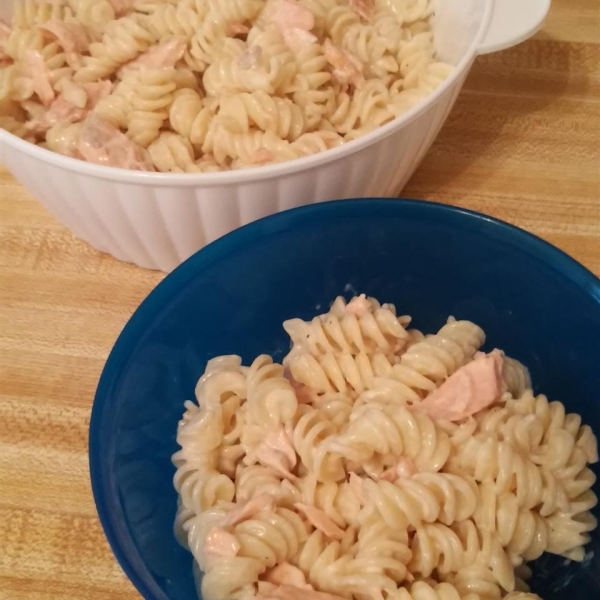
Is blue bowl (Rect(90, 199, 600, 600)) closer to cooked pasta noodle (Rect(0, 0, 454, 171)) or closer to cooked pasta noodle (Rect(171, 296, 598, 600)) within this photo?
cooked pasta noodle (Rect(171, 296, 598, 600))

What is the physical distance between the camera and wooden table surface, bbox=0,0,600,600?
104 cm

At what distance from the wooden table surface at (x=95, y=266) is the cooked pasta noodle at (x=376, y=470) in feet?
0.66

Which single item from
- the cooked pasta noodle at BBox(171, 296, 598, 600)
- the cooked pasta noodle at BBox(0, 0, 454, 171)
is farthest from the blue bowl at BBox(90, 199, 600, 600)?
the cooked pasta noodle at BBox(0, 0, 454, 171)

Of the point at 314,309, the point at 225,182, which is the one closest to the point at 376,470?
the point at 314,309

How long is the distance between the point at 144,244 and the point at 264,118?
29 centimetres

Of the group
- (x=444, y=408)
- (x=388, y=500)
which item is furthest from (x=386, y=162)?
(x=388, y=500)

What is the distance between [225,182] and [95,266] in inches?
17.4

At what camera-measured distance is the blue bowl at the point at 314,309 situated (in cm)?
92

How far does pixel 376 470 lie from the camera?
1006 mm

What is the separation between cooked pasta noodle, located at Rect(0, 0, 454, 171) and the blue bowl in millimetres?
177

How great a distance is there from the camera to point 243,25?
1372mm

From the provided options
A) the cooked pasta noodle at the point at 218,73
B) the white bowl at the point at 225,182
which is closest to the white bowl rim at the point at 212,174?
the white bowl at the point at 225,182

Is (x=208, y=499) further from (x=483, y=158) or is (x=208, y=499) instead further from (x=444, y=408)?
(x=483, y=158)

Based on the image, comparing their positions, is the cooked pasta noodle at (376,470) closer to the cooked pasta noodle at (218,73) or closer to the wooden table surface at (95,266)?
the wooden table surface at (95,266)
